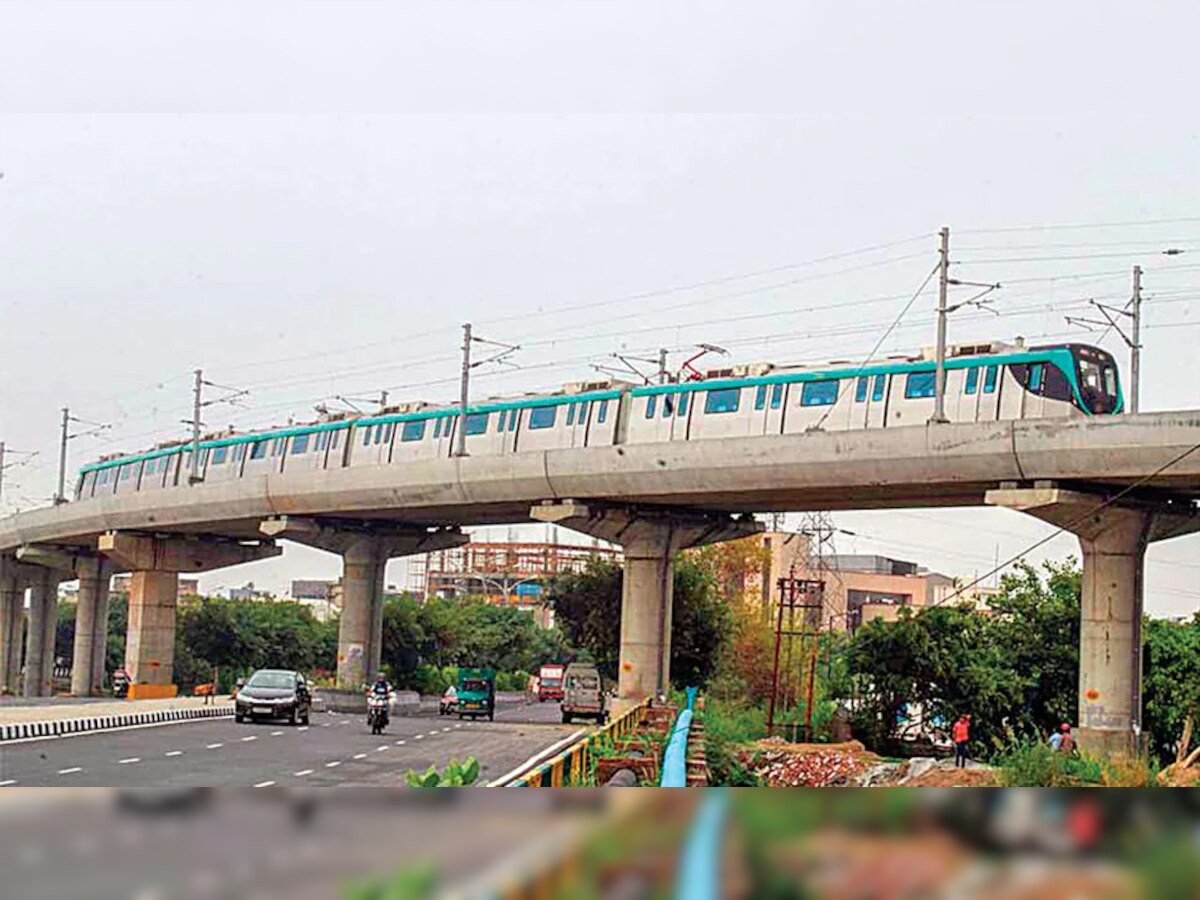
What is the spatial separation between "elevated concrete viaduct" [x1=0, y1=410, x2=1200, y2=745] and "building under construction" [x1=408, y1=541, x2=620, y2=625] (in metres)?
32.6

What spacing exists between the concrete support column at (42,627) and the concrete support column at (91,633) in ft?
26.8

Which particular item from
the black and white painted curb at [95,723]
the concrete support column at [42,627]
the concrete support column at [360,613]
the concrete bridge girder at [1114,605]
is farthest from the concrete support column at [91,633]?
the concrete bridge girder at [1114,605]

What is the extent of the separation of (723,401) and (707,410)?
0.55m

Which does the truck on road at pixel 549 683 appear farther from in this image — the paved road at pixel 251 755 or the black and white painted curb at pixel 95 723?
the paved road at pixel 251 755

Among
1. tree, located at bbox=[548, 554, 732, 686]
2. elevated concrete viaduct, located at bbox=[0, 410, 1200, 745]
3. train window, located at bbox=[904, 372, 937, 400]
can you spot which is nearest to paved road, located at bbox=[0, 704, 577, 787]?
elevated concrete viaduct, located at bbox=[0, 410, 1200, 745]

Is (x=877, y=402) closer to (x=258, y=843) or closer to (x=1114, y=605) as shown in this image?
(x=1114, y=605)

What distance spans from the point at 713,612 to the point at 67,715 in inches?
842

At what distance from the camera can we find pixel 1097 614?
30047 millimetres

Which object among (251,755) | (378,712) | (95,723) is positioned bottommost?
(95,723)

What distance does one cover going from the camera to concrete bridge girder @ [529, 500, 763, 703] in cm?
3803

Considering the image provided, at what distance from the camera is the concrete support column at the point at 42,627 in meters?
75.2

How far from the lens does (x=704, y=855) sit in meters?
4.45

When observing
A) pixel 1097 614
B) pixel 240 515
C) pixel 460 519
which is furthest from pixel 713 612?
Answer: pixel 1097 614

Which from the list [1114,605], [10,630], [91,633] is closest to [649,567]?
[1114,605]
